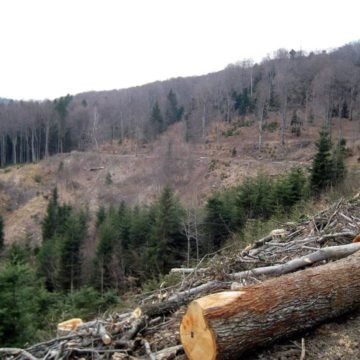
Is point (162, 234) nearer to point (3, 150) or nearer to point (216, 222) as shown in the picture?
point (216, 222)

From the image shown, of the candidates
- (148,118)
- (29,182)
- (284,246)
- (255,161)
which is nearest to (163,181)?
(255,161)

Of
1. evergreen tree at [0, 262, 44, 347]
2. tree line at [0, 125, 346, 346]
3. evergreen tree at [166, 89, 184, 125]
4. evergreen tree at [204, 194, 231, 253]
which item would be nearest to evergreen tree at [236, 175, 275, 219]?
tree line at [0, 125, 346, 346]

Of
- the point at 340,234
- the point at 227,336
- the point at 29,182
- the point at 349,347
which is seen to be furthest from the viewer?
the point at 29,182

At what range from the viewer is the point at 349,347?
3.26 meters

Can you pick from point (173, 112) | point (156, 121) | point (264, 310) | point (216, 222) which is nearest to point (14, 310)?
point (264, 310)

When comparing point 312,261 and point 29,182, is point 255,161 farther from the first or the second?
point 312,261

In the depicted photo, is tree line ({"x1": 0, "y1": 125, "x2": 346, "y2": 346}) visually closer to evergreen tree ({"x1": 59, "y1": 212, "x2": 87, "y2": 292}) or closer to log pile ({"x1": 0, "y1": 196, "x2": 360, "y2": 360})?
evergreen tree ({"x1": 59, "y1": 212, "x2": 87, "y2": 292})

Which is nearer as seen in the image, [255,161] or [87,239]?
[87,239]

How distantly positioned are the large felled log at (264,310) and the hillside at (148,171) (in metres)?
29.2

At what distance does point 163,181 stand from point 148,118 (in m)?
26.5

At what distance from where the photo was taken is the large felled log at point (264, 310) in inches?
118

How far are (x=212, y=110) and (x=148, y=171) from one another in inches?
823

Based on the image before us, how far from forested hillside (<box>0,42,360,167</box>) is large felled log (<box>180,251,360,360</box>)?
41.7 m

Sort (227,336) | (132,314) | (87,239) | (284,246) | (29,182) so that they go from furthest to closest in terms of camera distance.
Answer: (29,182), (87,239), (284,246), (132,314), (227,336)
